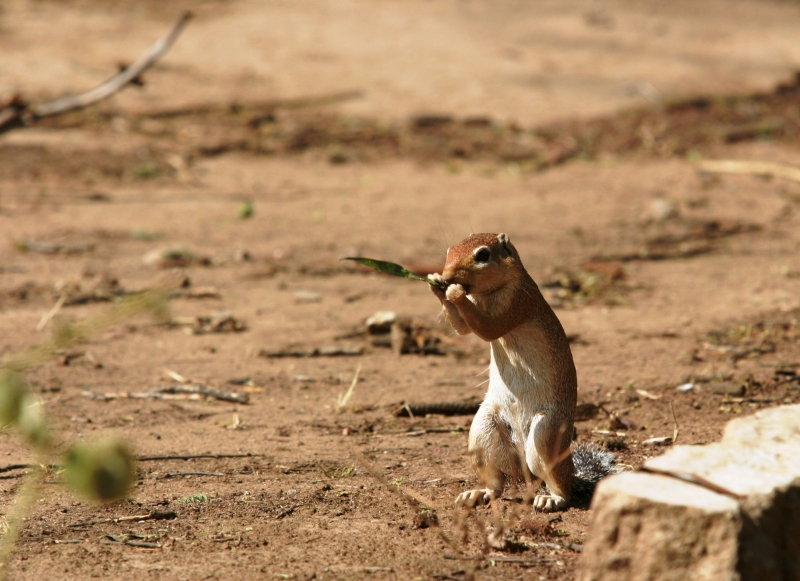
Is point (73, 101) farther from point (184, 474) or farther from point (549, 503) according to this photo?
point (549, 503)

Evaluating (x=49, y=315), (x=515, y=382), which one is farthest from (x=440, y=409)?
(x=49, y=315)

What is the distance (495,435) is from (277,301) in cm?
338

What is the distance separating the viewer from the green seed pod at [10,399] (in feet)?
4.67

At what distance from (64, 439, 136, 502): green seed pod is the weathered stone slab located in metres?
1.51

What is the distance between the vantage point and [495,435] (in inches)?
154

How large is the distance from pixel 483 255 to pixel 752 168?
708cm

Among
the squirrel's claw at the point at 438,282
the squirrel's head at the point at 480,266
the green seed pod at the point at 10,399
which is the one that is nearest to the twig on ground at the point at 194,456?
the squirrel's claw at the point at 438,282

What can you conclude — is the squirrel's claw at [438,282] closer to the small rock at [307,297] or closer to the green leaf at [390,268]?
the green leaf at [390,268]

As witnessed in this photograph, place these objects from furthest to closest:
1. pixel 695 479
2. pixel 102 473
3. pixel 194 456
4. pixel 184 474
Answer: pixel 194 456 < pixel 184 474 < pixel 695 479 < pixel 102 473

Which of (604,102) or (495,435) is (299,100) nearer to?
(604,102)

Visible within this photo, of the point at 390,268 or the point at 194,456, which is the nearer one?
the point at 390,268

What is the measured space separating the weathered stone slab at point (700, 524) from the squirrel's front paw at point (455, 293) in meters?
1.25

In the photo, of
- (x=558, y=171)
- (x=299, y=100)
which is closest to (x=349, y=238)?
(x=558, y=171)

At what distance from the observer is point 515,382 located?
13.0 feet
